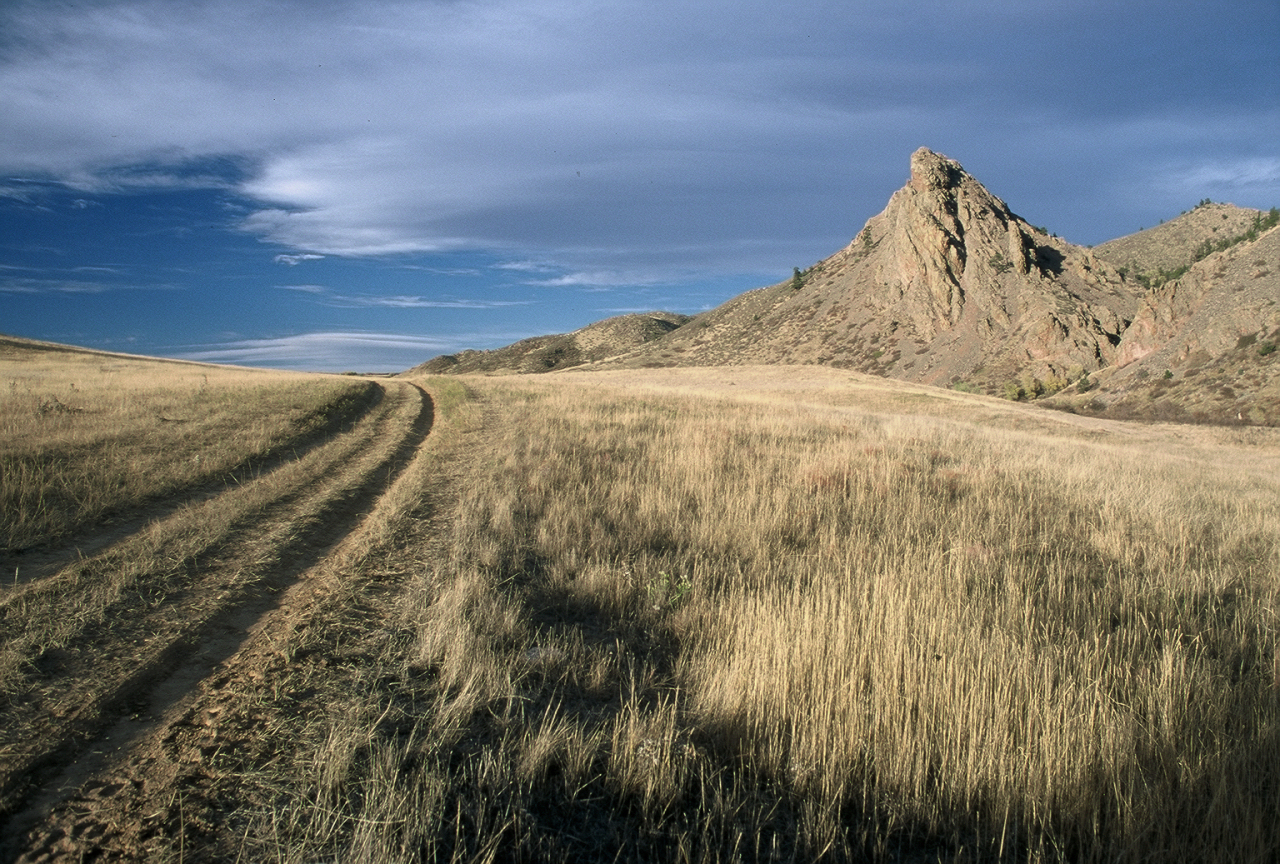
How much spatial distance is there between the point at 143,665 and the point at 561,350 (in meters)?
116

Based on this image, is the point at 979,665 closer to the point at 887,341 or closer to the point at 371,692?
the point at 371,692

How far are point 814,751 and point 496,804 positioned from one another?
154 cm

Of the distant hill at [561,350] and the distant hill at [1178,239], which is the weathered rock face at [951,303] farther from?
the distant hill at [561,350]

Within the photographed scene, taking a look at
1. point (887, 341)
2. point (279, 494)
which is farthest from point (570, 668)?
point (887, 341)

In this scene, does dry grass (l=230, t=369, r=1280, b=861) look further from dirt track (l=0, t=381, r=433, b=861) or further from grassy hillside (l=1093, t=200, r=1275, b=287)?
grassy hillside (l=1093, t=200, r=1275, b=287)

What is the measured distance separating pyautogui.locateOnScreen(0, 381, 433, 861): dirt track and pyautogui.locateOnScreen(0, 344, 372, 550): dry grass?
80 centimetres

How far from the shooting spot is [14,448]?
8.90 metres

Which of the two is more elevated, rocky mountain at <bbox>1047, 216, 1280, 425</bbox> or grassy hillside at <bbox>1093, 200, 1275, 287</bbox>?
grassy hillside at <bbox>1093, 200, 1275, 287</bbox>

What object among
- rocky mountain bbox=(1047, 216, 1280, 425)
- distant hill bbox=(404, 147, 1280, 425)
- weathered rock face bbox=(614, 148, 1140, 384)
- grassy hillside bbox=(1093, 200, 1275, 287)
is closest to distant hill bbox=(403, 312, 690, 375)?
distant hill bbox=(404, 147, 1280, 425)

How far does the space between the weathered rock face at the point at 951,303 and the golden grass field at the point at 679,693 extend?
160ft

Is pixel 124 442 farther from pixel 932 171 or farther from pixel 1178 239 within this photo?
pixel 1178 239

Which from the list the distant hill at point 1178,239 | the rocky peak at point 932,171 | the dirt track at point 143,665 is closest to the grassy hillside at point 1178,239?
the distant hill at point 1178,239

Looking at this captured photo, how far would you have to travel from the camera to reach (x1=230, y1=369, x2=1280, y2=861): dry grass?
2553 mm

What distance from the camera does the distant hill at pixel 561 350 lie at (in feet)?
354
